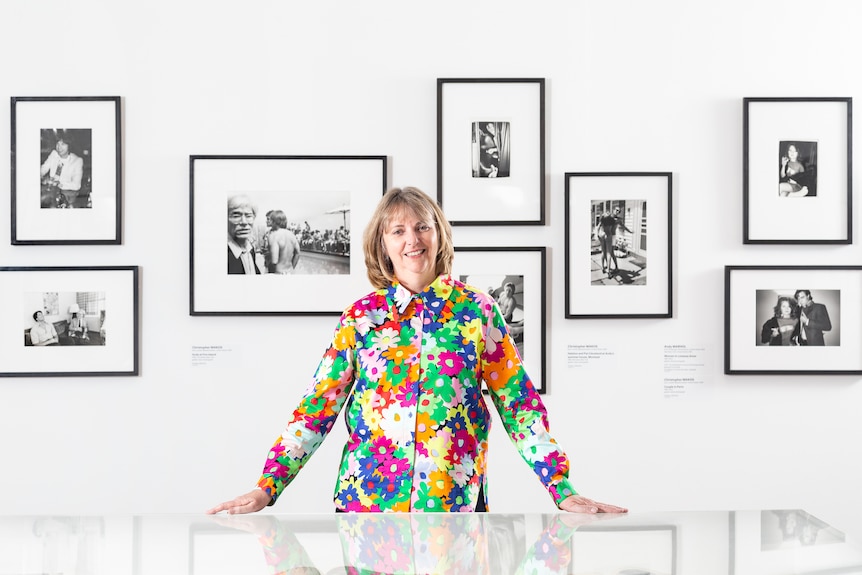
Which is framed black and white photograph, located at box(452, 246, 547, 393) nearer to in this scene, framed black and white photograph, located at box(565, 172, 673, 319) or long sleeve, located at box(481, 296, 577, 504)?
framed black and white photograph, located at box(565, 172, 673, 319)

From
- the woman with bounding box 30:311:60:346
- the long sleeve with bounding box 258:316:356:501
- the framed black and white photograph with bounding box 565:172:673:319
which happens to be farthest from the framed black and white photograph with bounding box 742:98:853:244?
the woman with bounding box 30:311:60:346

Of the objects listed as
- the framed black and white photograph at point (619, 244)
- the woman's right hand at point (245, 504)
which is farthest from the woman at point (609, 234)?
the woman's right hand at point (245, 504)

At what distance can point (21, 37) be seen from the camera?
8.93 ft

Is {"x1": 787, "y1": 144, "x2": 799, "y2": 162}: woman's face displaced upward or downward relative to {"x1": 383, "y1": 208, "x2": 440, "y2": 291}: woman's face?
upward

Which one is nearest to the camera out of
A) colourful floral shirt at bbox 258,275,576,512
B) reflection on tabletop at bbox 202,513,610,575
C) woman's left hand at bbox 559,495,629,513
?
reflection on tabletop at bbox 202,513,610,575

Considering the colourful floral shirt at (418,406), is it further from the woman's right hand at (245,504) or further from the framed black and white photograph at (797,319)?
the framed black and white photograph at (797,319)

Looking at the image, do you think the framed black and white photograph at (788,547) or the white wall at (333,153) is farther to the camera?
the white wall at (333,153)

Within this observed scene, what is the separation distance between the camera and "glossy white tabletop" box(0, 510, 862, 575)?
0.88 meters

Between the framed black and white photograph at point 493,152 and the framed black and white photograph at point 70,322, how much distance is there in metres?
1.18

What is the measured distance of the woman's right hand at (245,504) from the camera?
134cm

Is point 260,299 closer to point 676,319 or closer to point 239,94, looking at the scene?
point 239,94

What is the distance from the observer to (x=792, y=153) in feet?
9.01

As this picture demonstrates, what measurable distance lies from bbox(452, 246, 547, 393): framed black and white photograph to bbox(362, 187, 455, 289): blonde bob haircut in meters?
0.95

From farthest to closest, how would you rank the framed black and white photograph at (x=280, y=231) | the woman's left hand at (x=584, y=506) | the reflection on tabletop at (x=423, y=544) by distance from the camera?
the framed black and white photograph at (x=280, y=231) < the woman's left hand at (x=584, y=506) < the reflection on tabletop at (x=423, y=544)
